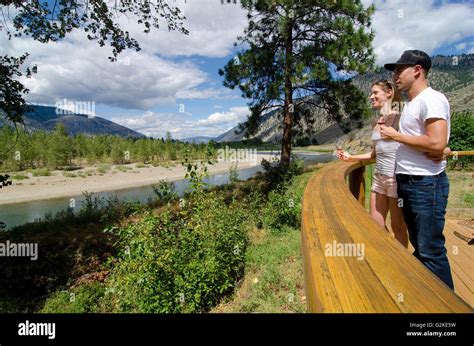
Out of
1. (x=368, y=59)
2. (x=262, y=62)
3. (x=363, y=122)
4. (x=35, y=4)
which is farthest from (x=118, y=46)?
(x=363, y=122)

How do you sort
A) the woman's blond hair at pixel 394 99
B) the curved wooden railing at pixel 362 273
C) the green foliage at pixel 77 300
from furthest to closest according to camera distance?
the green foliage at pixel 77 300
the woman's blond hair at pixel 394 99
the curved wooden railing at pixel 362 273

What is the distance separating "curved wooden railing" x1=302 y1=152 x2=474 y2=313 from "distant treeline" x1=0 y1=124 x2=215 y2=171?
36.3 metres

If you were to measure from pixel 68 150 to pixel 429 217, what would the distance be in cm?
6228

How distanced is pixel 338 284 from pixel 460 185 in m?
13.3

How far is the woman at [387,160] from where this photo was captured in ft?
10.2

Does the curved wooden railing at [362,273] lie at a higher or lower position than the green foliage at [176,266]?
higher

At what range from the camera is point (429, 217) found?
2326mm

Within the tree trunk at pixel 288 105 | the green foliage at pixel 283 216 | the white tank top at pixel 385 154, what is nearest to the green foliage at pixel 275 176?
the tree trunk at pixel 288 105

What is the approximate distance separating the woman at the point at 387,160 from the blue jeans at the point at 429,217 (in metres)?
0.69

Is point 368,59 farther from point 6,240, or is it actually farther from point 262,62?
point 6,240

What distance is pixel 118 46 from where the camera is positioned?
924cm

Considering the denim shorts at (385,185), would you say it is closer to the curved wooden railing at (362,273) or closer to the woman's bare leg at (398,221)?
the woman's bare leg at (398,221)

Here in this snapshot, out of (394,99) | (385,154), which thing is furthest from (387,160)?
(394,99)

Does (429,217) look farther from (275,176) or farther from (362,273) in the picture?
(275,176)
